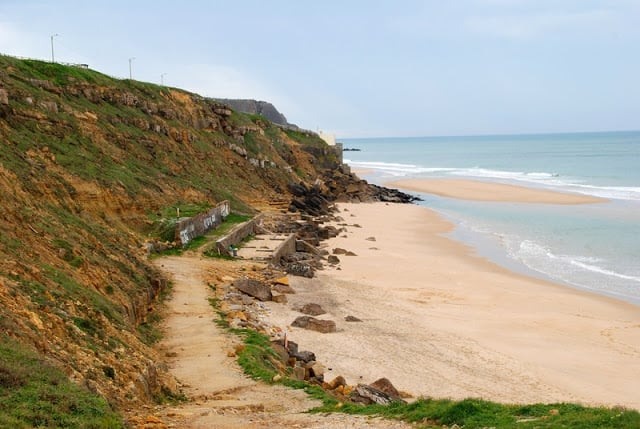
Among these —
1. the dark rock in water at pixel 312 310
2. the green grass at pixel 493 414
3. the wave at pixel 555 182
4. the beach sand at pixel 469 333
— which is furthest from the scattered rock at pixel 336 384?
the wave at pixel 555 182

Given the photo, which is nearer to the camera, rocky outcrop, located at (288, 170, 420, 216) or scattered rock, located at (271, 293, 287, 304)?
scattered rock, located at (271, 293, 287, 304)

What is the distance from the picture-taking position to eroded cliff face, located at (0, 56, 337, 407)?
11609 mm

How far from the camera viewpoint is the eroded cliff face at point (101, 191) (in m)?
11.6

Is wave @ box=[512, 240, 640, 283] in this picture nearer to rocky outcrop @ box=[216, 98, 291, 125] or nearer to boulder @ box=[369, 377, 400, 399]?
boulder @ box=[369, 377, 400, 399]

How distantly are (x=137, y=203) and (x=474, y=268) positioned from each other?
1512 centimetres

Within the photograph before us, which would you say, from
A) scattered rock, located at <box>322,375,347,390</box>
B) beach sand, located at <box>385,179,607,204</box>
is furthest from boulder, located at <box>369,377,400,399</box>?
beach sand, located at <box>385,179,607,204</box>

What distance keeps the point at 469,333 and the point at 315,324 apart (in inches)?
184

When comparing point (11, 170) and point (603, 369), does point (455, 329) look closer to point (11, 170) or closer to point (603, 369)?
point (603, 369)

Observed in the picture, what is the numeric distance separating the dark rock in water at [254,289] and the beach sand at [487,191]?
39.6 m

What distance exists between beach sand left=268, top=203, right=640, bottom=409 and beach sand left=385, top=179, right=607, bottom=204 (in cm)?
2874

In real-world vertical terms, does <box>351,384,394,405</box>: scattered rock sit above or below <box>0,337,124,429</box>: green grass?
below

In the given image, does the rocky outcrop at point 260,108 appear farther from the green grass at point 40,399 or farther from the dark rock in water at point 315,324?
the green grass at point 40,399

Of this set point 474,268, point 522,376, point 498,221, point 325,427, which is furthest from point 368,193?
point 325,427

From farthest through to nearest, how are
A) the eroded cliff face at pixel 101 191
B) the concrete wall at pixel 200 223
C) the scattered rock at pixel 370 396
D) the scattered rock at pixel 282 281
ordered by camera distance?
the concrete wall at pixel 200 223
the scattered rock at pixel 282 281
the scattered rock at pixel 370 396
the eroded cliff face at pixel 101 191
